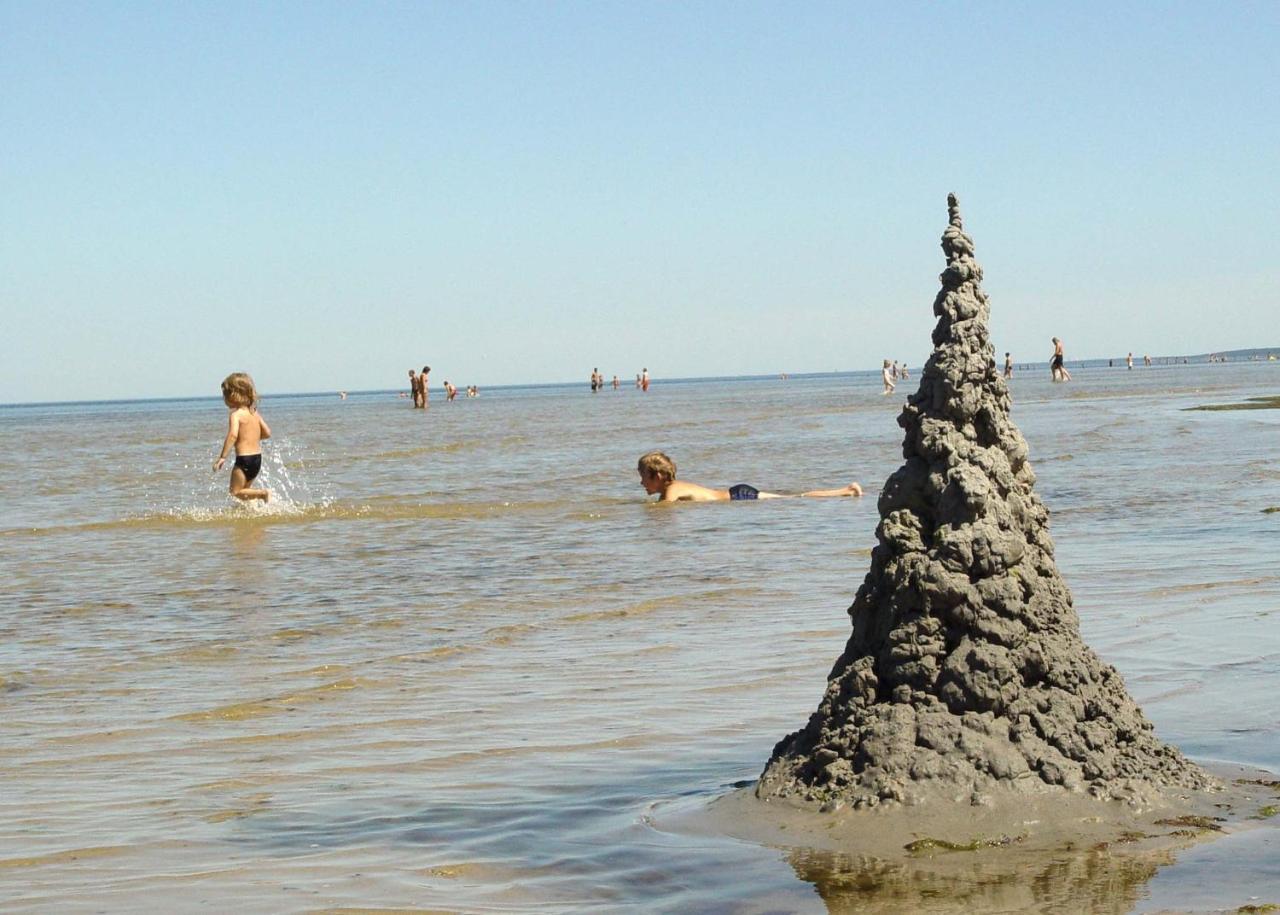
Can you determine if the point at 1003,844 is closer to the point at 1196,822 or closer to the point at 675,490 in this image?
the point at 1196,822

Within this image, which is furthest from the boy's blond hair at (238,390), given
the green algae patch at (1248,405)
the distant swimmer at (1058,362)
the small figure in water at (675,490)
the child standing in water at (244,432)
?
the distant swimmer at (1058,362)

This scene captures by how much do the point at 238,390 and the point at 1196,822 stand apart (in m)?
14.5

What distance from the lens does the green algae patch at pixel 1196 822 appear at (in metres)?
3.99

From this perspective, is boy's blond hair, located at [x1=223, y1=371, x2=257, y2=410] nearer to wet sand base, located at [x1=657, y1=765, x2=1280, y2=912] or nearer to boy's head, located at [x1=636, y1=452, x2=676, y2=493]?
boy's head, located at [x1=636, y1=452, x2=676, y2=493]

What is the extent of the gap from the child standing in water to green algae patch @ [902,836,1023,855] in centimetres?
1410

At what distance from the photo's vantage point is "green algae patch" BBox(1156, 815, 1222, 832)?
399cm

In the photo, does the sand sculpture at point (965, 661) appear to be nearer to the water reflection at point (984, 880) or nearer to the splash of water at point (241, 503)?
the water reflection at point (984, 880)

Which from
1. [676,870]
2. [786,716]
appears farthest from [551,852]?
[786,716]

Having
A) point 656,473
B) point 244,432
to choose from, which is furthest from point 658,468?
point 244,432

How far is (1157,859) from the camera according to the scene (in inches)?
148

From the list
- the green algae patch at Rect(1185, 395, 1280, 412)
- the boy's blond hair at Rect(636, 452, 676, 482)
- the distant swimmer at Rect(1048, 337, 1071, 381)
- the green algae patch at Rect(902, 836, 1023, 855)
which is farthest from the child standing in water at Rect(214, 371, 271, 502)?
the distant swimmer at Rect(1048, 337, 1071, 381)

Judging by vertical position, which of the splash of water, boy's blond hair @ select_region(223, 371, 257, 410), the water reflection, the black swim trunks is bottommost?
the splash of water

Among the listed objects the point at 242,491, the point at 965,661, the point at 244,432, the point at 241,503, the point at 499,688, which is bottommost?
the point at 499,688

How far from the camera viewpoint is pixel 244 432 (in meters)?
17.2
